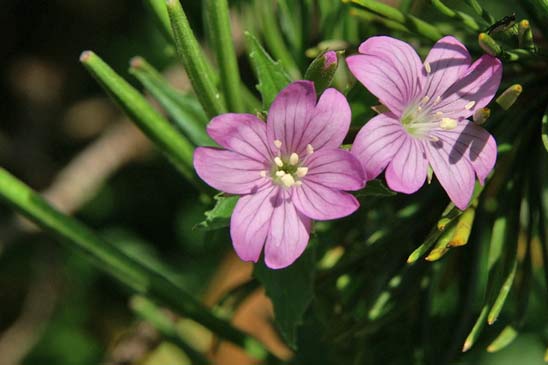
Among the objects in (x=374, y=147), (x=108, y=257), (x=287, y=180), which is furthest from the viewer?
(x=108, y=257)

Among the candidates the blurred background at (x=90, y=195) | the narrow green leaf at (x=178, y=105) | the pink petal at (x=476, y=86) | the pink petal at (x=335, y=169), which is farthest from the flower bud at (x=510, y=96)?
the blurred background at (x=90, y=195)

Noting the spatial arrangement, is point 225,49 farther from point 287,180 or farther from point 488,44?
point 488,44

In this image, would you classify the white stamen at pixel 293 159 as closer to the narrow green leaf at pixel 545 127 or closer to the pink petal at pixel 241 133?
the pink petal at pixel 241 133

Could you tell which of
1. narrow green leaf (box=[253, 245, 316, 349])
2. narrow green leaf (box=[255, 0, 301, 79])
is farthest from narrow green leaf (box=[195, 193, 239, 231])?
narrow green leaf (box=[255, 0, 301, 79])

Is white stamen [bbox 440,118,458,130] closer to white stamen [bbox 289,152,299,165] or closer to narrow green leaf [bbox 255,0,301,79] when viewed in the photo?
white stamen [bbox 289,152,299,165]

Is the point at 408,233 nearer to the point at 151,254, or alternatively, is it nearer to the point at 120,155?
the point at 120,155

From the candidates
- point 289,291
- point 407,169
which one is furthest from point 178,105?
point 407,169
